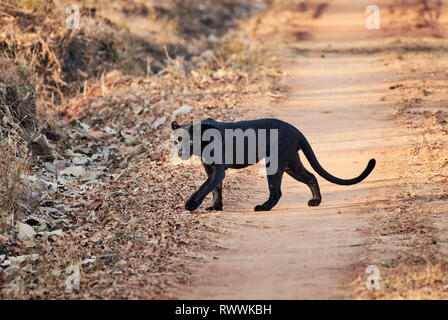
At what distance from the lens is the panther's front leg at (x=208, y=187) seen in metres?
6.56

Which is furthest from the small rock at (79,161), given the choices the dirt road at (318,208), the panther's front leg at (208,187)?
the panther's front leg at (208,187)

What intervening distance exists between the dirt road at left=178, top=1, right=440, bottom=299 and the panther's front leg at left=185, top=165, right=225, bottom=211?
0.30 metres

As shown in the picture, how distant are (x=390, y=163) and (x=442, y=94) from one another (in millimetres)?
3821

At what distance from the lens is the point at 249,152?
22.1 ft

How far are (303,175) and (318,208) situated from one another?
0.41 metres

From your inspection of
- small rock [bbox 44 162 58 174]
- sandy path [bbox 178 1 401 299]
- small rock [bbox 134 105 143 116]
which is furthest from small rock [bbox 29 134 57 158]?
sandy path [bbox 178 1 401 299]

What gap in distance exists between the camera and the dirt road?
5184 millimetres

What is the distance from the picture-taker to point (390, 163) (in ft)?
27.9

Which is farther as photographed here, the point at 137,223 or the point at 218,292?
the point at 137,223

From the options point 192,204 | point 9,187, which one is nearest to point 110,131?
point 9,187

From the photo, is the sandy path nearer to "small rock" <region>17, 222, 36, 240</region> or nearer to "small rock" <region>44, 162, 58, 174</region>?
"small rock" <region>17, 222, 36, 240</region>

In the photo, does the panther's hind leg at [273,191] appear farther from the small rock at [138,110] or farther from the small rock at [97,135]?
the small rock at [138,110]

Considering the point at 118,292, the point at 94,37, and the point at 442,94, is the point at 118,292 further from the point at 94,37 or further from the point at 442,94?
the point at 94,37
